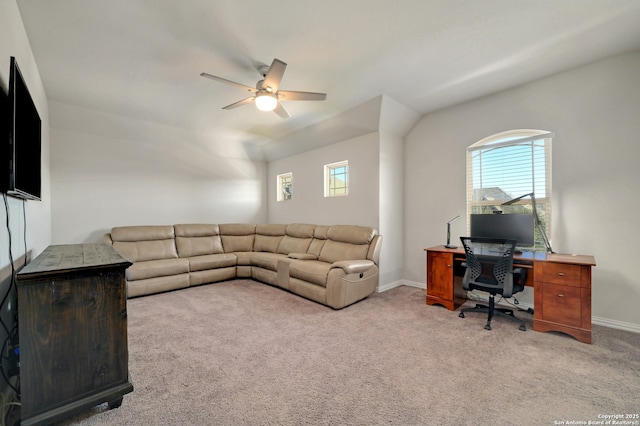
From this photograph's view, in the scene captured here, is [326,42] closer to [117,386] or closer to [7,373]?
[117,386]

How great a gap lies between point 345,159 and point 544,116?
2.68 meters

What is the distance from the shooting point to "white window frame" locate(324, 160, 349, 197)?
4.61 m

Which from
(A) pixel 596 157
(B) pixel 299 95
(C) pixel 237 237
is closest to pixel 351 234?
(B) pixel 299 95

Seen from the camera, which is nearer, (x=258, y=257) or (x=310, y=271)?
(x=310, y=271)

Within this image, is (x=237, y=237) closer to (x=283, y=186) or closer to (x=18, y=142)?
(x=283, y=186)

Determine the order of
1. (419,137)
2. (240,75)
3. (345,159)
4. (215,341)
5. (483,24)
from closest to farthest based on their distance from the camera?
(483,24) < (215,341) < (240,75) < (419,137) < (345,159)

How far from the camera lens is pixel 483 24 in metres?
2.15

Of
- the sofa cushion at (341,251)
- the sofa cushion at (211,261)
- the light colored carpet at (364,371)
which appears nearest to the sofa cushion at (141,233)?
the sofa cushion at (211,261)

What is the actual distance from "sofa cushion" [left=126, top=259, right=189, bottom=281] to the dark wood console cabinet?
90.1 inches

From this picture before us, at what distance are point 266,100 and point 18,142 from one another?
1929 millimetres

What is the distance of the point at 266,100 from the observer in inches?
109

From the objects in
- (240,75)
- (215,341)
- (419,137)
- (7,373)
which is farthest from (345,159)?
(7,373)

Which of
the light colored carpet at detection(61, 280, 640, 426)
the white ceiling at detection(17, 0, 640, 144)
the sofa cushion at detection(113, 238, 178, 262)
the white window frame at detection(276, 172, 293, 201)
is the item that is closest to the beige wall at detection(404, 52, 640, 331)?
the white ceiling at detection(17, 0, 640, 144)

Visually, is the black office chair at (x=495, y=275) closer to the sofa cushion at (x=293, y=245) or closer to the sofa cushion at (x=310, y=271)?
the sofa cushion at (x=310, y=271)
